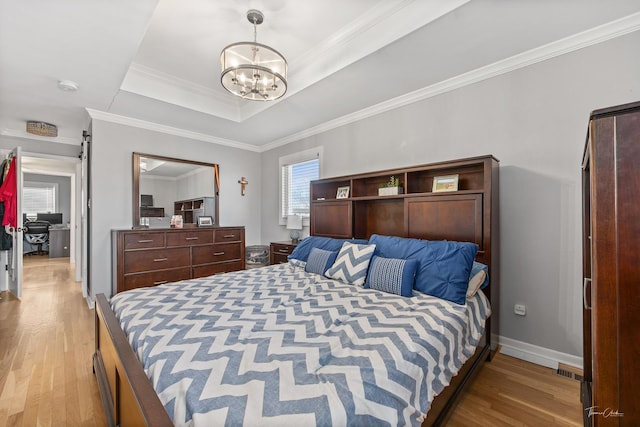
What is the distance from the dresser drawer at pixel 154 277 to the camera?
344 centimetres

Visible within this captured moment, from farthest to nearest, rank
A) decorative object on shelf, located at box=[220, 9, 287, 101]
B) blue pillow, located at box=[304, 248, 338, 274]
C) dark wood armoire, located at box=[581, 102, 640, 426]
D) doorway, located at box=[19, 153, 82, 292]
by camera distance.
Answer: doorway, located at box=[19, 153, 82, 292] → blue pillow, located at box=[304, 248, 338, 274] → decorative object on shelf, located at box=[220, 9, 287, 101] → dark wood armoire, located at box=[581, 102, 640, 426]

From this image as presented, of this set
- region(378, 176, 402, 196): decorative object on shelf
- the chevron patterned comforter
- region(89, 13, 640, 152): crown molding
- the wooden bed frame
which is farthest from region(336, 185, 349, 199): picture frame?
the chevron patterned comforter

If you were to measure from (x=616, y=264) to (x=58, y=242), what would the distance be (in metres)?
10.3

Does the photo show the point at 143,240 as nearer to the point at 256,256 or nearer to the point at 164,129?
the point at 164,129

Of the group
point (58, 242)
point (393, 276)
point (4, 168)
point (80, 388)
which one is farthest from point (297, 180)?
point (58, 242)

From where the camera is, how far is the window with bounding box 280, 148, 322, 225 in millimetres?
4332

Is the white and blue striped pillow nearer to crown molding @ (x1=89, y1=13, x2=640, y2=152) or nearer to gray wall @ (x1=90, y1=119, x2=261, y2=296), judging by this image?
crown molding @ (x1=89, y1=13, x2=640, y2=152)

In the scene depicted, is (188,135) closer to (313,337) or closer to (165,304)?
(165,304)

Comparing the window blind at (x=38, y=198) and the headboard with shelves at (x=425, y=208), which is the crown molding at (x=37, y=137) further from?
the window blind at (x=38, y=198)

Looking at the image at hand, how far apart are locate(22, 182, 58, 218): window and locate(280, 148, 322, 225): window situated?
7989 mm

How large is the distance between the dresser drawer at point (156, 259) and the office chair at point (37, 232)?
262 inches

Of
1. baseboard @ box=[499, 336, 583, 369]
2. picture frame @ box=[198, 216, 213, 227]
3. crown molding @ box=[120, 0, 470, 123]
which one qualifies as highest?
crown molding @ box=[120, 0, 470, 123]

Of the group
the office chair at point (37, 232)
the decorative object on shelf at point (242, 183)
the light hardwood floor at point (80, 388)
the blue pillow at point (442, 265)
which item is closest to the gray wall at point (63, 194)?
the office chair at point (37, 232)

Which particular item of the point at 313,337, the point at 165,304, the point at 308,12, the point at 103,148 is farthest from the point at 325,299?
the point at 103,148
